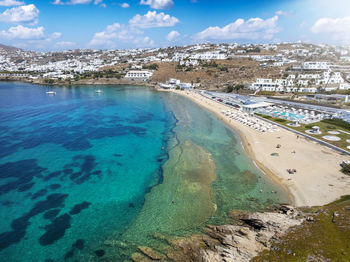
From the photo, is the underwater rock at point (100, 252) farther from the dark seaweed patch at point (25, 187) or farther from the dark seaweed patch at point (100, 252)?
the dark seaweed patch at point (25, 187)

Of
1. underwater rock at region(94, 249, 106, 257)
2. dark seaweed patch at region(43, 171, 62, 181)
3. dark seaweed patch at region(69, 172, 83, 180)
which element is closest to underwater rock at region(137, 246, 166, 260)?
underwater rock at region(94, 249, 106, 257)

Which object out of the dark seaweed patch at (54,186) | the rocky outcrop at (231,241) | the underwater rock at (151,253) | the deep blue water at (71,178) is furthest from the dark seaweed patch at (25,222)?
the underwater rock at (151,253)

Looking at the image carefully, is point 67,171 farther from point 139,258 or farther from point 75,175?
point 139,258

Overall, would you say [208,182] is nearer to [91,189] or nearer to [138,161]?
[138,161]

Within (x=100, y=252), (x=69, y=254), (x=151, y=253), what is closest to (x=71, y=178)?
(x=69, y=254)

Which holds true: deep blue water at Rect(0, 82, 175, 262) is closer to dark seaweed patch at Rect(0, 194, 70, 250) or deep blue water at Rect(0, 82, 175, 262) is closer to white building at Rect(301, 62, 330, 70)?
dark seaweed patch at Rect(0, 194, 70, 250)

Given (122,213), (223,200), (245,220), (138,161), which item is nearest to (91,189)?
(122,213)

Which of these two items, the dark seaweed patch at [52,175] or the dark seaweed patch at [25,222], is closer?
the dark seaweed patch at [25,222]

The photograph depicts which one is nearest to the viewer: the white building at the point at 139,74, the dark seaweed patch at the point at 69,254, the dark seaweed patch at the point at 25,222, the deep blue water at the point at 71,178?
the dark seaweed patch at the point at 69,254
